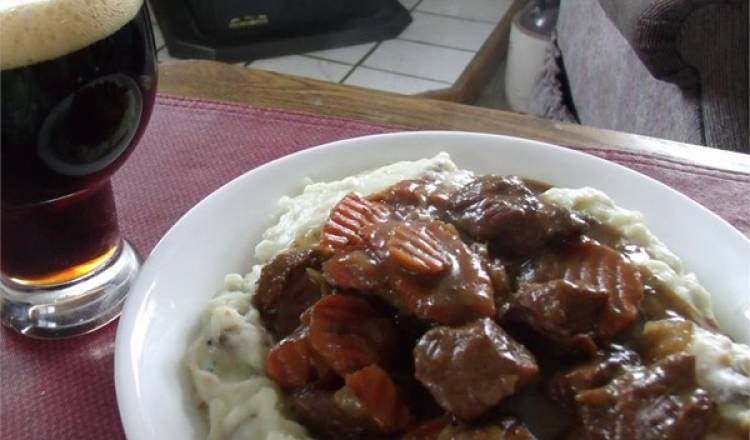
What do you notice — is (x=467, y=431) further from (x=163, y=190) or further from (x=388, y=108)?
(x=388, y=108)

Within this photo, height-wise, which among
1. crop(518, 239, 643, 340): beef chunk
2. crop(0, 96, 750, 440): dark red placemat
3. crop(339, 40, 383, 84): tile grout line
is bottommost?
crop(339, 40, 383, 84): tile grout line

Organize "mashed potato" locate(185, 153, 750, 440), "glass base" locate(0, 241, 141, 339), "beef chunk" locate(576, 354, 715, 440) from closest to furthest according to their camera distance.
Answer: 1. "beef chunk" locate(576, 354, 715, 440)
2. "mashed potato" locate(185, 153, 750, 440)
3. "glass base" locate(0, 241, 141, 339)

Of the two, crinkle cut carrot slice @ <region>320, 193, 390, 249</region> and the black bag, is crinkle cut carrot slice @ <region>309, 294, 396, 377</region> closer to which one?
crinkle cut carrot slice @ <region>320, 193, 390, 249</region>

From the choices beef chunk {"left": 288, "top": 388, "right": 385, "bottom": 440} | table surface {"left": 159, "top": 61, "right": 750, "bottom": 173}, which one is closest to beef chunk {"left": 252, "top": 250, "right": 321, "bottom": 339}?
beef chunk {"left": 288, "top": 388, "right": 385, "bottom": 440}

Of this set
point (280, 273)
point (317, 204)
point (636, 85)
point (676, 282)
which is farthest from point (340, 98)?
point (636, 85)

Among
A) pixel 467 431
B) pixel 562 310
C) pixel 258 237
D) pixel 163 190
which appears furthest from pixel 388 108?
pixel 467 431

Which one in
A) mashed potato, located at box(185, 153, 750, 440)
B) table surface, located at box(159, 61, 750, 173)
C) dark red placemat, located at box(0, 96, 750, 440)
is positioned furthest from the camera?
table surface, located at box(159, 61, 750, 173)
